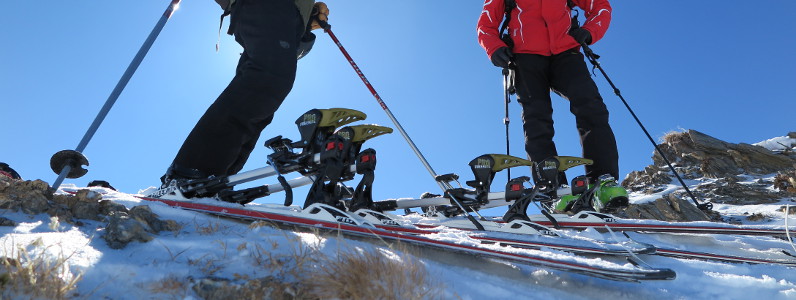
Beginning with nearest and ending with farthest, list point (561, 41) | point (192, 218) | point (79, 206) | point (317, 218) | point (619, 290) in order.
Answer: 1. point (619, 290)
2. point (79, 206)
3. point (192, 218)
4. point (317, 218)
5. point (561, 41)

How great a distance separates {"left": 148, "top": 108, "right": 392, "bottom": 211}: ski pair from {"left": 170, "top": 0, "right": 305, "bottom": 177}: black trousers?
173 mm

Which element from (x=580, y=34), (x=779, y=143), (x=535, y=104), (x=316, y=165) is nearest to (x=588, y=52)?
(x=580, y=34)

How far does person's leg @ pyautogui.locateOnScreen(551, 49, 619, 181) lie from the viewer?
4379mm

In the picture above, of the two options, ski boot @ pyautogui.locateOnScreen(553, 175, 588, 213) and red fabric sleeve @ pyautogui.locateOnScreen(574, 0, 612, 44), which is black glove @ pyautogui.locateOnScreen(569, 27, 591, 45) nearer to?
red fabric sleeve @ pyautogui.locateOnScreen(574, 0, 612, 44)

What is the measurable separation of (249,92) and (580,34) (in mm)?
3021

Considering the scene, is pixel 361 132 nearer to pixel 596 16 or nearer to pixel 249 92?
pixel 249 92

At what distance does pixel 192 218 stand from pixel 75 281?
109cm

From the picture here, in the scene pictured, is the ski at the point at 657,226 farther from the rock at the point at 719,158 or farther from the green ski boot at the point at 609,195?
the rock at the point at 719,158

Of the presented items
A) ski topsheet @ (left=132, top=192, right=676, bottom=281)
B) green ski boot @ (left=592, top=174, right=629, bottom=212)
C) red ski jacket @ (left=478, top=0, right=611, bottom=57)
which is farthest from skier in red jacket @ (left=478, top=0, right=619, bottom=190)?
ski topsheet @ (left=132, top=192, right=676, bottom=281)

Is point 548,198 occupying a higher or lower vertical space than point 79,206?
higher

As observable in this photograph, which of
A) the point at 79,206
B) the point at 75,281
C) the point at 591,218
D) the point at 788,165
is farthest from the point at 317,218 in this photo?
the point at 788,165

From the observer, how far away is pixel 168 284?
143cm

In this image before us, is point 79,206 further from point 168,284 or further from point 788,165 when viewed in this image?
point 788,165

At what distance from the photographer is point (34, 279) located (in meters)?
1.30
